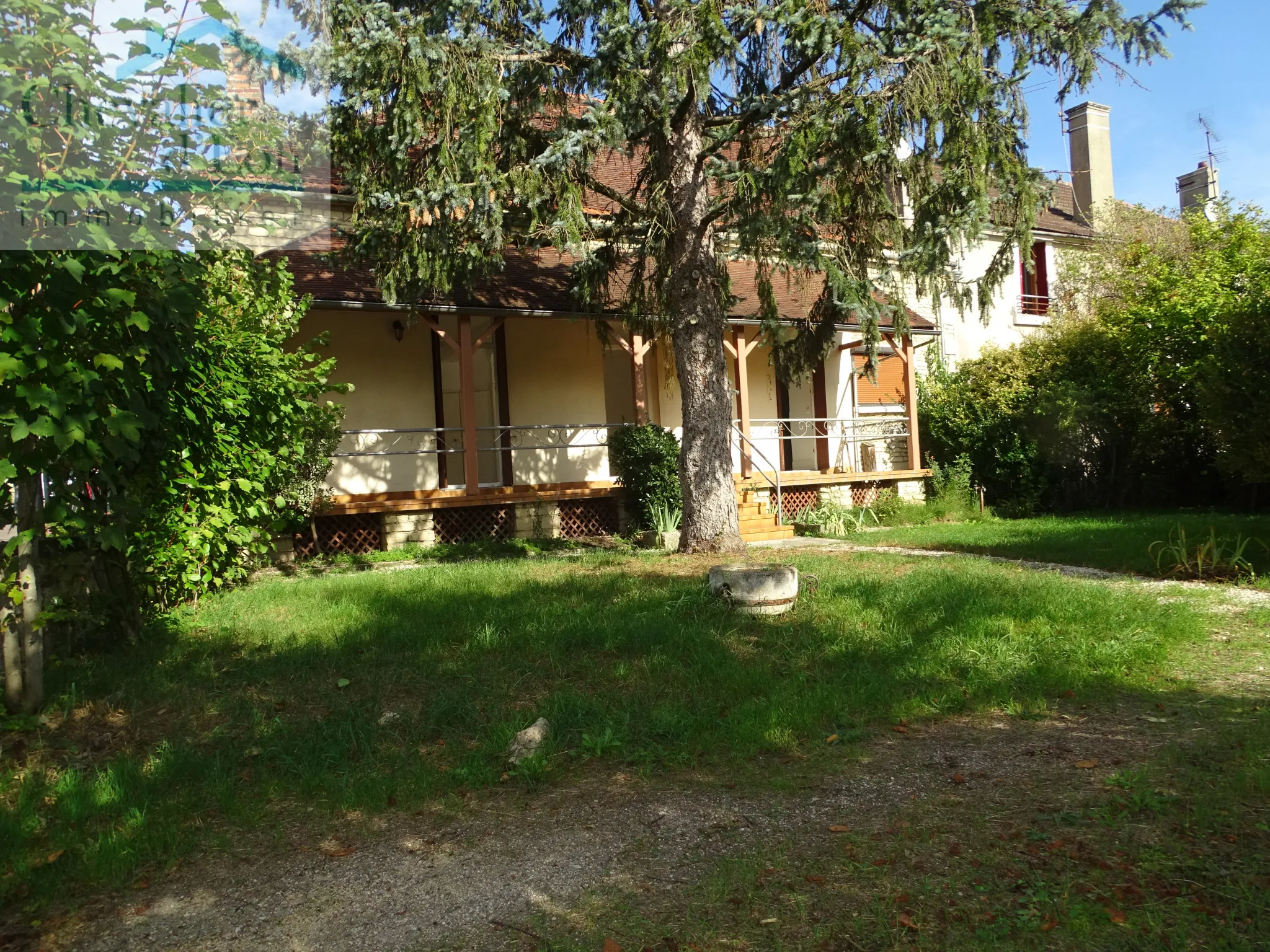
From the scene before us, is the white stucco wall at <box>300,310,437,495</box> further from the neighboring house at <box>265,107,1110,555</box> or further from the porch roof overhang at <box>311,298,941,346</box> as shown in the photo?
the porch roof overhang at <box>311,298,941,346</box>

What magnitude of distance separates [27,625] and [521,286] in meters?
10.3

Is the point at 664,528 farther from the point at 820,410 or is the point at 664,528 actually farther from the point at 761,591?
the point at 820,410

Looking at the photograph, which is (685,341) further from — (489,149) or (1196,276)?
(1196,276)

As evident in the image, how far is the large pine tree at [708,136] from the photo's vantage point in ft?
29.8

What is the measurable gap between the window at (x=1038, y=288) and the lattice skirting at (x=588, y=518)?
12.7 meters

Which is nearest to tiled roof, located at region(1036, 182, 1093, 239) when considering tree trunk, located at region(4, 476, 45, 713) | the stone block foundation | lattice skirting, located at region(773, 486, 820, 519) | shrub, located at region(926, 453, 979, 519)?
shrub, located at region(926, 453, 979, 519)

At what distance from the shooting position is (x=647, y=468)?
1401cm

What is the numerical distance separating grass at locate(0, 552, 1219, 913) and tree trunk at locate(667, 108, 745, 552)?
238cm

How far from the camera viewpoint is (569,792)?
185 inches

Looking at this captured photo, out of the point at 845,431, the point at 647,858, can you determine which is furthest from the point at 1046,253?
the point at 647,858

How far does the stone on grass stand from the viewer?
5.04m

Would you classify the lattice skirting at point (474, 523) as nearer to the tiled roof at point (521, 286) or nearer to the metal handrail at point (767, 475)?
the tiled roof at point (521, 286)

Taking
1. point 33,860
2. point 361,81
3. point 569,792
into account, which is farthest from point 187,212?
point 361,81

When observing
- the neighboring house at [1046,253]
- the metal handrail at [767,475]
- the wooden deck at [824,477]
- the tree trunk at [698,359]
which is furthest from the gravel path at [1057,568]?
the neighboring house at [1046,253]
